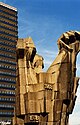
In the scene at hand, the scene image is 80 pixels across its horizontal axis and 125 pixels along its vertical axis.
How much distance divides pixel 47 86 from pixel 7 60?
336 ft

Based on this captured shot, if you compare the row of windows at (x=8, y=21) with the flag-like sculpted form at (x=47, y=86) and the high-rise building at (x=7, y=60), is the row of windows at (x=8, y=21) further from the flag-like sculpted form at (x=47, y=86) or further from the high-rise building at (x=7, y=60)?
the flag-like sculpted form at (x=47, y=86)

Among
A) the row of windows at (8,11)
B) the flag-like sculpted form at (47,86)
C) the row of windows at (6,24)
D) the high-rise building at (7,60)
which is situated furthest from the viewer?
the row of windows at (8,11)

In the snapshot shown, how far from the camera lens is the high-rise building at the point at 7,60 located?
12150 cm

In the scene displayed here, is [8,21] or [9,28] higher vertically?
[8,21]

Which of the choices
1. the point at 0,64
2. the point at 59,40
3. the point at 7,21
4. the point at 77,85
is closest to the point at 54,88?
the point at 77,85

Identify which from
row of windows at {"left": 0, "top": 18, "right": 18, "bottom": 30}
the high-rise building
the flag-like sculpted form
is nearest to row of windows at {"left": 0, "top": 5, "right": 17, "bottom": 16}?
the high-rise building

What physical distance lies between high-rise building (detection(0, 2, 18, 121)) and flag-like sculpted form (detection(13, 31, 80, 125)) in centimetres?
9433

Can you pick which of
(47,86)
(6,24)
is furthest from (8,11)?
(47,86)

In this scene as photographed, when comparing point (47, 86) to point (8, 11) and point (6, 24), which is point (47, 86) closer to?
point (6, 24)

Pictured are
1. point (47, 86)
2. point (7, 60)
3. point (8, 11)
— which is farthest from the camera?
point (8, 11)

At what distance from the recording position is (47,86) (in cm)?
2564

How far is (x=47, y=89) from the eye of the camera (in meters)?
25.6

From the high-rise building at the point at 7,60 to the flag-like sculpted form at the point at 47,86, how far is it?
3714 inches

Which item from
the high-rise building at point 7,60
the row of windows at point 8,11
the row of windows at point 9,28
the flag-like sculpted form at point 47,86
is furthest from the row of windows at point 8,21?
the flag-like sculpted form at point 47,86
